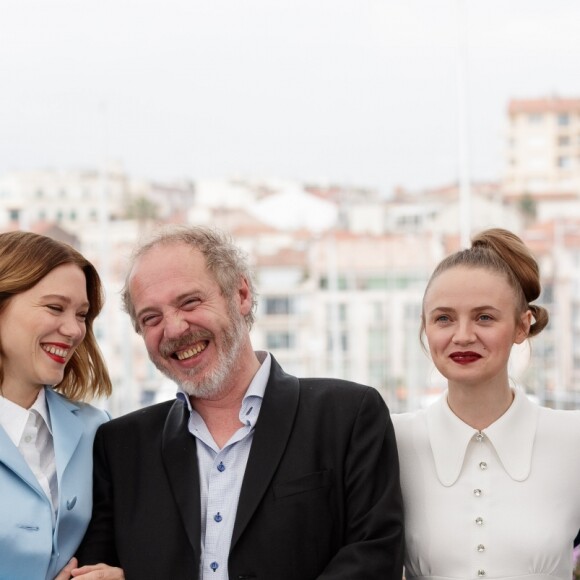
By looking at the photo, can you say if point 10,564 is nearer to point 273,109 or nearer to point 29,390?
point 29,390

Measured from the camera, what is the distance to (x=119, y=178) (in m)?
61.9

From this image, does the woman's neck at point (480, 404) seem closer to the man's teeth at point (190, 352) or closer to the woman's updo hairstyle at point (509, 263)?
the woman's updo hairstyle at point (509, 263)

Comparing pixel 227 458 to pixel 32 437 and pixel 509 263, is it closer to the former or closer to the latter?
pixel 32 437

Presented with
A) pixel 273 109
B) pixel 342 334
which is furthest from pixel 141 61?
pixel 342 334

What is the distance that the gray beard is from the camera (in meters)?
2.45

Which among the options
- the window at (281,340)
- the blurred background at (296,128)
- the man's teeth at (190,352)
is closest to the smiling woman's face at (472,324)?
the man's teeth at (190,352)

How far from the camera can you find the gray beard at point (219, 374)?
245 cm

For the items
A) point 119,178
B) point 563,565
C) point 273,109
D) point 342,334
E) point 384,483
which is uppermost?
point 273,109

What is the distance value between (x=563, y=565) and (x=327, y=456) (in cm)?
53

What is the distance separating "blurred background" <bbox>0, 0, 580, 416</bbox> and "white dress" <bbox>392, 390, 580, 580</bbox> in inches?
1754

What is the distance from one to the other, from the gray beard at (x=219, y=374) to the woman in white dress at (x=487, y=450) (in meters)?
0.41

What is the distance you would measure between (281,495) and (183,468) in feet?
0.75

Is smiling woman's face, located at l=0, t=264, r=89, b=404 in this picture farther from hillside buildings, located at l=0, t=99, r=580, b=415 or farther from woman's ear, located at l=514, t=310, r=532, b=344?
hillside buildings, located at l=0, t=99, r=580, b=415

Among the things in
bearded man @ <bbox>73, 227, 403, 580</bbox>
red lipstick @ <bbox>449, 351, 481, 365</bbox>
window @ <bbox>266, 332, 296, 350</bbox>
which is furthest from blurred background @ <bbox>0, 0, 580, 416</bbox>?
red lipstick @ <bbox>449, 351, 481, 365</bbox>
